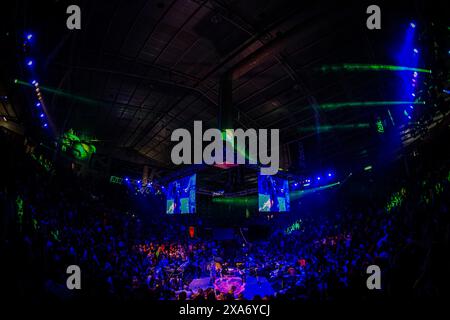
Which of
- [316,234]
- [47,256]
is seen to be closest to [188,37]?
[47,256]

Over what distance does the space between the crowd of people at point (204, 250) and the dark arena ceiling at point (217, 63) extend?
372cm

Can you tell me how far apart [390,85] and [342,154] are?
15.6 ft

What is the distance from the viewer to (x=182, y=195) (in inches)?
484

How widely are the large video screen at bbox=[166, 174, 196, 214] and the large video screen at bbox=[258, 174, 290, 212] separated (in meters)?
3.17

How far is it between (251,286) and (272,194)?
13.9ft

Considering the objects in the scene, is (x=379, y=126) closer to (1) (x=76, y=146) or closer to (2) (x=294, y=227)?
(2) (x=294, y=227)

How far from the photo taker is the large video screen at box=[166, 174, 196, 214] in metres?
11.6

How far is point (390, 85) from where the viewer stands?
1063cm

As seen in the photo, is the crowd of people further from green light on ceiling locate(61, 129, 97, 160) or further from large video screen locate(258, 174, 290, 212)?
large video screen locate(258, 174, 290, 212)

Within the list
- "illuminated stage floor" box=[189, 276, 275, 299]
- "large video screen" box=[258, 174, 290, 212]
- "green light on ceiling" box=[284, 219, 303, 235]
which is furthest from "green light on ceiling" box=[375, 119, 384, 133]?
"illuminated stage floor" box=[189, 276, 275, 299]

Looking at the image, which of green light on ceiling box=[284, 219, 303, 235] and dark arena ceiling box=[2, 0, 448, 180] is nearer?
dark arena ceiling box=[2, 0, 448, 180]

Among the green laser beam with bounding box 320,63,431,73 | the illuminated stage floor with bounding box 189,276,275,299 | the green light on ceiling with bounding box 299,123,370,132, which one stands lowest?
the illuminated stage floor with bounding box 189,276,275,299

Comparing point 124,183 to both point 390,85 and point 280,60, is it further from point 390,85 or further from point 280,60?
point 390,85

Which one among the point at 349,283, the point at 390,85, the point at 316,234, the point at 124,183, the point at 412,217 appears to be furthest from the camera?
the point at 124,183
